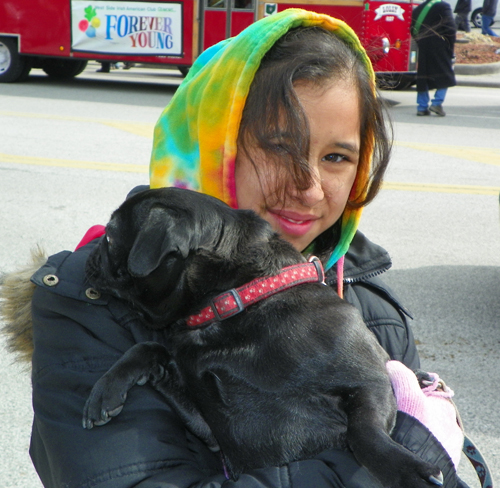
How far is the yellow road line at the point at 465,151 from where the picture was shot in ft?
31.1

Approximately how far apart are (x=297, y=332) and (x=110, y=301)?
1.72 feet

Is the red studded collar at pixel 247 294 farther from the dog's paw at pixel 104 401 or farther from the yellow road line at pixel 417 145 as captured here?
the yellow road line at pixel 417 145

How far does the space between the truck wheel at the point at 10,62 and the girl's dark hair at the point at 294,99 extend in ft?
48.7

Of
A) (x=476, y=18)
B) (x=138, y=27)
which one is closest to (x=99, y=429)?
(x=138, y=27)

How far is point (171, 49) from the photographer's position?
14.6m

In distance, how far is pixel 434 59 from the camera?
45.2ft

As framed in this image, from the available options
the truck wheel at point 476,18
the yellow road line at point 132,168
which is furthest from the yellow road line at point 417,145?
the truck wheel at point 476,18

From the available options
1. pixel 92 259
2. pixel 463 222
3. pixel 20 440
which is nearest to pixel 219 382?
pixel 92 259

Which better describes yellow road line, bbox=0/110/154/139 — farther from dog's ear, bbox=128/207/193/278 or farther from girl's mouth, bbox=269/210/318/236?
dog's ear, bbox=128/207/193/278

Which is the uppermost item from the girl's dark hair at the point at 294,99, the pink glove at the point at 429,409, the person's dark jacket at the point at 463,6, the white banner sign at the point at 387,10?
the girl's dark hair at the point at 294,99

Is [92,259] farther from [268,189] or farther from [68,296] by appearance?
[268,189]

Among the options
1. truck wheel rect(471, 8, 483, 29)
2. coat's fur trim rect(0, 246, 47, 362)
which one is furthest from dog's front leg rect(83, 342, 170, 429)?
truck wheel rect(471, 8, 483, 29)

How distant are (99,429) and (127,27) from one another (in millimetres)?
14144

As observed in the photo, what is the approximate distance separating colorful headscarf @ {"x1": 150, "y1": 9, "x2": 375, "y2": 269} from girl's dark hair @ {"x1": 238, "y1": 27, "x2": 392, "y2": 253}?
0.03 metres
